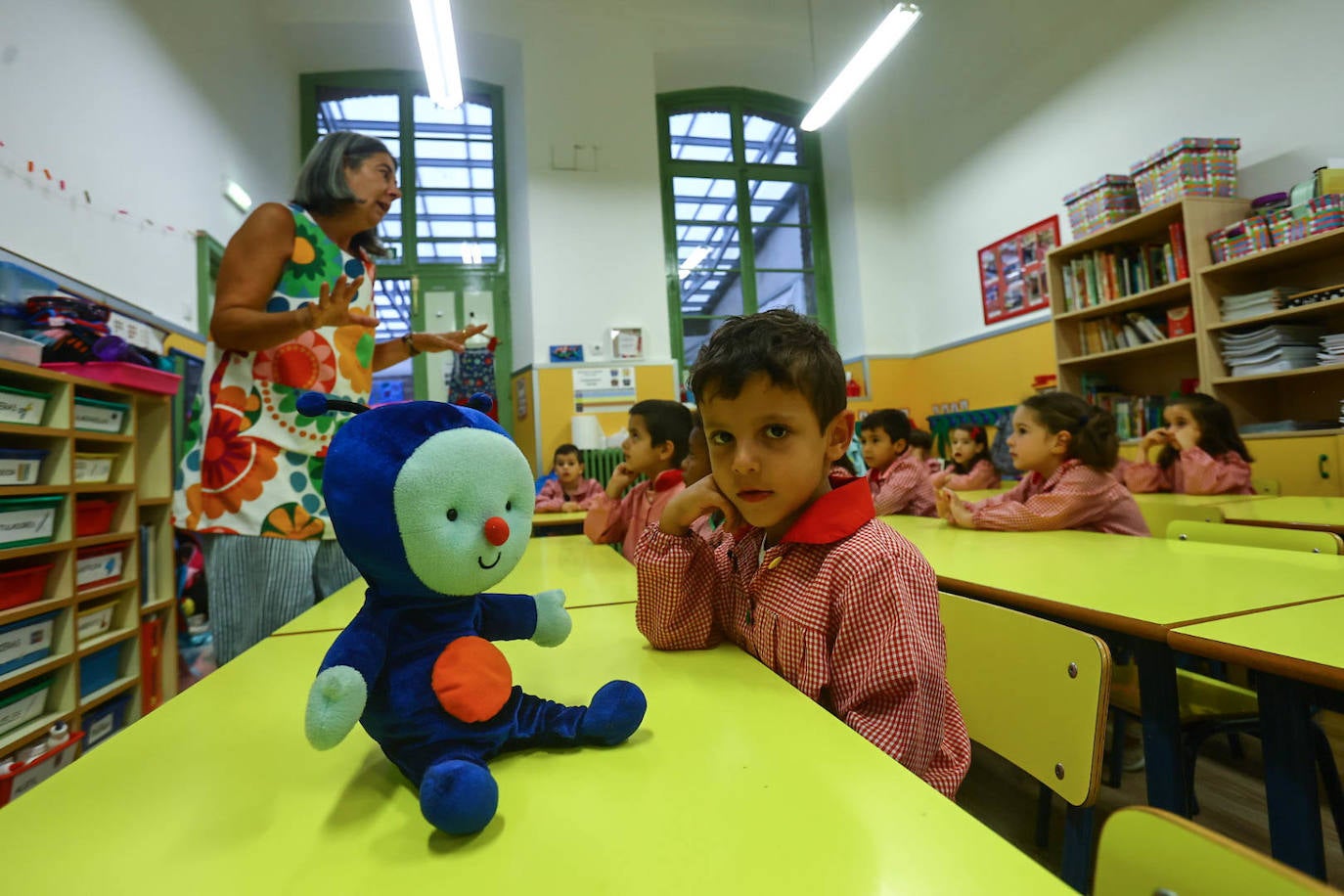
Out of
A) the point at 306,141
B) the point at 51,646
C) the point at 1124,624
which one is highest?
the point at 306,141

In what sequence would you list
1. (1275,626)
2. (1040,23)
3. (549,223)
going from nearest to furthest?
(1275,626), (1040,23), (549,223)

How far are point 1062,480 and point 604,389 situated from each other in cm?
349

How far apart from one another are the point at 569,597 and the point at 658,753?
72 centimetres

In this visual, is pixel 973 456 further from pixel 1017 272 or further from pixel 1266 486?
pixel 1017 272

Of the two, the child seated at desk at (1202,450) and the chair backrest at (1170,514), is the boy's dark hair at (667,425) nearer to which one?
the chair backrest at (1170,514)

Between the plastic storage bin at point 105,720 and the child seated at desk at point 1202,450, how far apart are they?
13.9 ft

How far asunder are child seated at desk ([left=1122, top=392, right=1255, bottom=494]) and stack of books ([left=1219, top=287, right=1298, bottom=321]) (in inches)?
19.2

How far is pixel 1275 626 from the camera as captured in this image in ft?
2.78

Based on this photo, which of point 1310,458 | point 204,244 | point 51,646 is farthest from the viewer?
point 204,244

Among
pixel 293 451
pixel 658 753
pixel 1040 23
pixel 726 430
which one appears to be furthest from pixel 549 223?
pixel 658 753

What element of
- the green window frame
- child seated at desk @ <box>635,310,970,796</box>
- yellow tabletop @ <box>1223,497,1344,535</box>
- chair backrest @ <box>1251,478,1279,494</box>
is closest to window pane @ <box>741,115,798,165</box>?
the green window frame

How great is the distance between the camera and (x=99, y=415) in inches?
82.4

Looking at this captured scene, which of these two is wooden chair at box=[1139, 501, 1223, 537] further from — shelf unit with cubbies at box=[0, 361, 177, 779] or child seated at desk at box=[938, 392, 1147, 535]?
shelf unit with cubbies at box=[0, 361, 177, 779]

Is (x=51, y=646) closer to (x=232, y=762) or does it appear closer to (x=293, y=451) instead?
(x=293, y=451)
